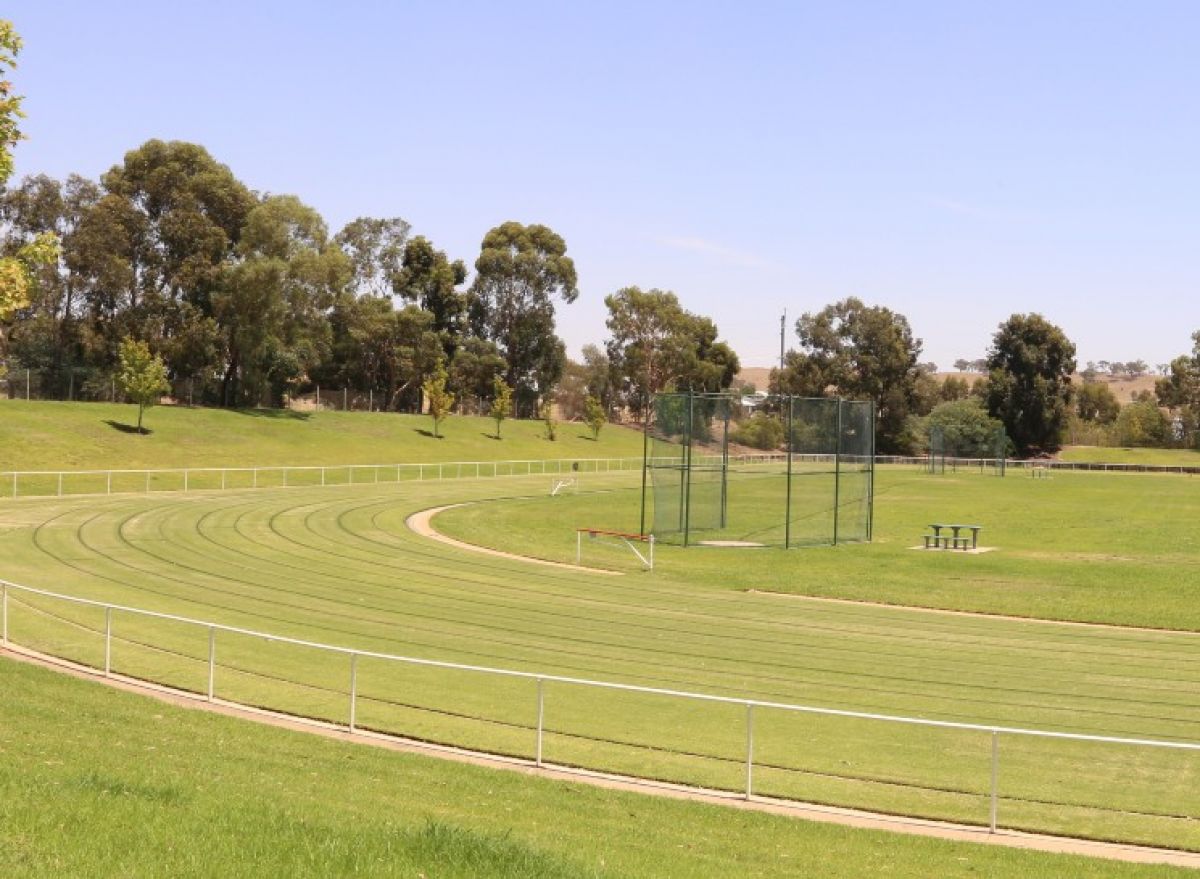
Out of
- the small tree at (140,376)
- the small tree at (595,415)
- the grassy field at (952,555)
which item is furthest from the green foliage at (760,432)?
the small tree at (140,376)

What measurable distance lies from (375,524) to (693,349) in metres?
95.5

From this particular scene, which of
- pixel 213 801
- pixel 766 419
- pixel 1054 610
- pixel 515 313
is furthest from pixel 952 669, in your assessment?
pixel 515 313

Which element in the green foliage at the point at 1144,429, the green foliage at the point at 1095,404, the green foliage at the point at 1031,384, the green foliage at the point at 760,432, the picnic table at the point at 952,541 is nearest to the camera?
the picnic table at the point at 952,541

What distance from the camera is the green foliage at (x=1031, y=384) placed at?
4892 inches

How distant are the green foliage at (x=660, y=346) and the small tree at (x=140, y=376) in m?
69.9

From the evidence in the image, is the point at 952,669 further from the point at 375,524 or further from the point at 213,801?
the point at 375,524

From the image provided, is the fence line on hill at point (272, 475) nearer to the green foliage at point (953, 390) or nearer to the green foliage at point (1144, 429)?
the green foliage at point (1144, 429)

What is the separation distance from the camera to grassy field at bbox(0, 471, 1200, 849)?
545 inches

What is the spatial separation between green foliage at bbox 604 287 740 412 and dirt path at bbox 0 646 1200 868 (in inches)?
4700

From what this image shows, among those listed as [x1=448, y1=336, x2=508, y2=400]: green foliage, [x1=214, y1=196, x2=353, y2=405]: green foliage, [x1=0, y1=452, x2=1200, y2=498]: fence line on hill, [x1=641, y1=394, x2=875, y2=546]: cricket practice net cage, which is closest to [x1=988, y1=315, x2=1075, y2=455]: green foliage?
[x1=0, y1=452, x2=1200, y2=498]: fence line on hill

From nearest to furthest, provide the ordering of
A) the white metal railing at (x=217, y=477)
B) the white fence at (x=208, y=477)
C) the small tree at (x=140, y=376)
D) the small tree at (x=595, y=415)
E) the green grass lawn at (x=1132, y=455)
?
the white metal railing at (x=217, y=477)
the white fence at (x=208, y=477)
the small tree at (x=140, y=376)
the small tree at (x=595, y=415)
the green grass lawn at (x=1132, y=455)

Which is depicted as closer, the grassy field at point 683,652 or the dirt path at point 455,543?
the grassy field at point 683,652

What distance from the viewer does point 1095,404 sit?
168 meters

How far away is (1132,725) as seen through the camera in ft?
53.2
